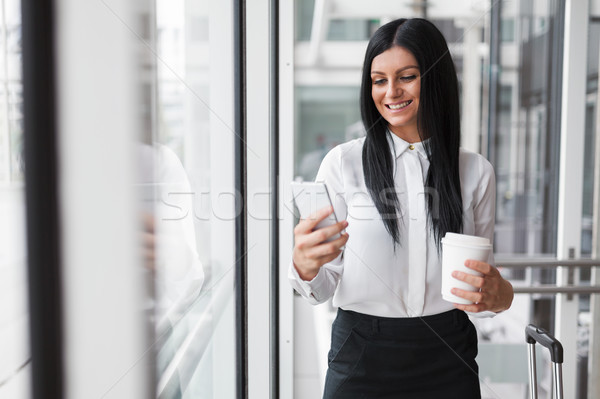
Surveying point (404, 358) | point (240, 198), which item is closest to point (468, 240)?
point (404, 358)

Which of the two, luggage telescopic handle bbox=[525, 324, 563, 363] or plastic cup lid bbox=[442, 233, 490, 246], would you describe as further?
luggage telescopic handle bbox=[525, 324, 563, 363]

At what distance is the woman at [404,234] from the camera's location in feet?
2.94

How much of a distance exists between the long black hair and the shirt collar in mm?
12

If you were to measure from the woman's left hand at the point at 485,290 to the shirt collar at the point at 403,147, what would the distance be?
27 centimetres

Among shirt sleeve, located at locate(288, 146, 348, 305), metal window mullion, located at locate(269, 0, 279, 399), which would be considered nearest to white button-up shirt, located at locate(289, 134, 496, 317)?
shirt sleeve, located at locate(288, 146, 348, 305)

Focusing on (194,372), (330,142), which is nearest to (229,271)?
(194,372)

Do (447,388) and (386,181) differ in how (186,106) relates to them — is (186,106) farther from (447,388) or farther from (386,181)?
(447,388)

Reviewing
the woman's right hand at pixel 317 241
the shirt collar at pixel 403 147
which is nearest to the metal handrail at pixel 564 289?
the shirt collar at pixel 403 147

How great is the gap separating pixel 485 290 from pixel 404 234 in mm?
177

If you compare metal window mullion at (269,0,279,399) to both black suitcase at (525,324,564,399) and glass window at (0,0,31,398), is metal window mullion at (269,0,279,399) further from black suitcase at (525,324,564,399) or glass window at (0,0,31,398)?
glass window at (0,0,31,398)

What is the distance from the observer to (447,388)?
0.92 meters

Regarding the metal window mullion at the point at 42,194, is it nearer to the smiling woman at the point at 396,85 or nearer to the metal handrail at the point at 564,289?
the smiling woman at the point at 396,85

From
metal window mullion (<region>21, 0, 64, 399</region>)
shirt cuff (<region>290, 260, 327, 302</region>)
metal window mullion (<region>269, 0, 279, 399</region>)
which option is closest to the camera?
metal window mullion (<region>21, 0, 64, 399</region>)

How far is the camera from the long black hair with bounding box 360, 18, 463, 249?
0.90 m
